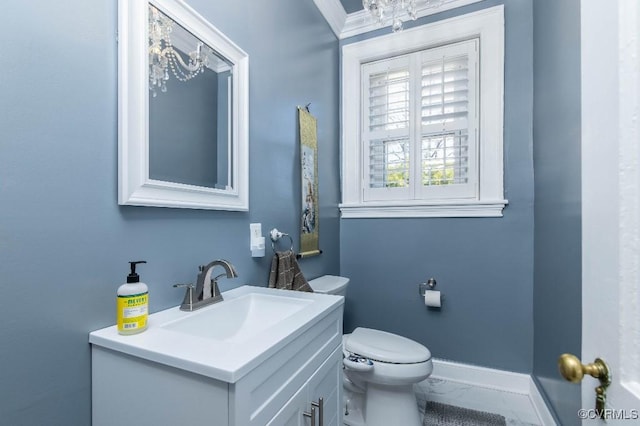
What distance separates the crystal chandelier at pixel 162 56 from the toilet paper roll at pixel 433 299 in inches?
73.6

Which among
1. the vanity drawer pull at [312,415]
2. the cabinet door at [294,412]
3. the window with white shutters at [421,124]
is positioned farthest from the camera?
the window with white shutters at [421,124]

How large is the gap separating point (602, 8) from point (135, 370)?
1146 mm

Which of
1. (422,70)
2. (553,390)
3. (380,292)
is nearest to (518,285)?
(553,390)

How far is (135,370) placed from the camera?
0.70 metres

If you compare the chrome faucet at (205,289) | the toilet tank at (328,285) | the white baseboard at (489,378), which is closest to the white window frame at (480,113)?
the toilet tank at (328,285)

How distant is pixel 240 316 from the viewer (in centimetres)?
110

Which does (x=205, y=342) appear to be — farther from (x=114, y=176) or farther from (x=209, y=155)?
(x=209, y=155)

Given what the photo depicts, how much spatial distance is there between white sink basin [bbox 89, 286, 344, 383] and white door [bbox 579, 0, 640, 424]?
611 millimetres

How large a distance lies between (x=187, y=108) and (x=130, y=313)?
0.72m

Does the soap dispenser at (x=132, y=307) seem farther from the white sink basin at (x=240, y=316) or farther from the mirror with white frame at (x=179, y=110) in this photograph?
the mirror with white frame at (x=179, y=110)

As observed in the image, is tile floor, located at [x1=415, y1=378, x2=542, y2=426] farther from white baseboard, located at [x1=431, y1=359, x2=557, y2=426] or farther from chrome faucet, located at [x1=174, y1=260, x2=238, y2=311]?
chrome faucet, located at [x1=174, y1=260, x2=238, y2=311]

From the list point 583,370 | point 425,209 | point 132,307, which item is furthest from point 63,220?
point 425,209

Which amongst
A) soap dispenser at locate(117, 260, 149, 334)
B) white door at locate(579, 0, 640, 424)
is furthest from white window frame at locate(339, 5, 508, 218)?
soap dispenser at locate(117, 260, 149, 334)

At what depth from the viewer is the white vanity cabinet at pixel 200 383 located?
61 centimetres
